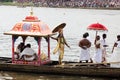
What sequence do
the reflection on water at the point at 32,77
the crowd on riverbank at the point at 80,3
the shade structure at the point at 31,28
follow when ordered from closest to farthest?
1. the reflection on water at the point at 32,77
2. the shade structure at the point at 31,28
3. the crowd on riverbank at the point at 80,3

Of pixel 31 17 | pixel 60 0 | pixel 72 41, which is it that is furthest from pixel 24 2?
pixel 31 17

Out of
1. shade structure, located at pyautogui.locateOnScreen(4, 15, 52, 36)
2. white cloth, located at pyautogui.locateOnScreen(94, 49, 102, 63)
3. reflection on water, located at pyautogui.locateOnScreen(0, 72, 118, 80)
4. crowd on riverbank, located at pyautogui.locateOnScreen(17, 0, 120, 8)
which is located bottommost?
crowd on riverbank, located at pyautogui.locateOnScreen(17, 0, 120, 8)

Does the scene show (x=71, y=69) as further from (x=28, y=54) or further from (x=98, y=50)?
(x=28, y=54)

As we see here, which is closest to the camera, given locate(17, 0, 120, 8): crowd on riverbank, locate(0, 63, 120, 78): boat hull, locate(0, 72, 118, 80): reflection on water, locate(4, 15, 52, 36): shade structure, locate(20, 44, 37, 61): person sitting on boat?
locate(0, 63, 120, 78): boat hull

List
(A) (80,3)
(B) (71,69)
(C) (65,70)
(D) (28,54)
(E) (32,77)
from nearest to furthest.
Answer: (B) (71,69) → (C) (65,70) → (E) (32,77) → (D) (28,54) → (A) (80,3)

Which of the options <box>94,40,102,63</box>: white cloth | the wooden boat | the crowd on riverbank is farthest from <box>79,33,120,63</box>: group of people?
the crowd on riverbank

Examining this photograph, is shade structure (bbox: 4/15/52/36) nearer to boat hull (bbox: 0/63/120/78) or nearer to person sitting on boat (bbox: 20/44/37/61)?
person sitting on boat (bbox: 20/44/37/61)

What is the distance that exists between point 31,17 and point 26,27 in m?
0.54

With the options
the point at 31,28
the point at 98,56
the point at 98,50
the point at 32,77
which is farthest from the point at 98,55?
the point at 31,28

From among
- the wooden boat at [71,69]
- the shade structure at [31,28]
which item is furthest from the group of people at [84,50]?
the shade structure at [31,28]

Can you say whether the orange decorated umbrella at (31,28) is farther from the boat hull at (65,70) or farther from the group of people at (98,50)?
the group of people at (98,50)

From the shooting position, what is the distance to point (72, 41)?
3769 centimetres

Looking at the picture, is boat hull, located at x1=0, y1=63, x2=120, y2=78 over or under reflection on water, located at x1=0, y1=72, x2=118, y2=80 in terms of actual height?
over

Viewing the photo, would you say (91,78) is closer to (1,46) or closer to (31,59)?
(31,59)
